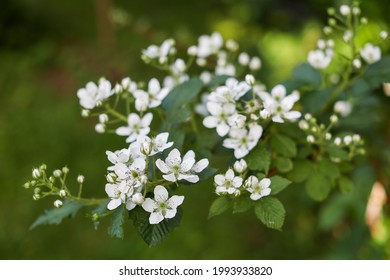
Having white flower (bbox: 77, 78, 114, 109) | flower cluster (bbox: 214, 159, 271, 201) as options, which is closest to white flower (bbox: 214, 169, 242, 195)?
flower cluster (bbox: 214, 159, 271, 201)

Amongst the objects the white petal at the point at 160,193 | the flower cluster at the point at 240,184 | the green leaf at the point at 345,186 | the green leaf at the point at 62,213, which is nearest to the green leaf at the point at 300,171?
the green leaf at the point at 345,186

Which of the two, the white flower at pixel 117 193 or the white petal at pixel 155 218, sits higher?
the white flower at pixel 117 193

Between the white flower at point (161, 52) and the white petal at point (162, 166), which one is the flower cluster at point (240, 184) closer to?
the white petal at point (162, 166)

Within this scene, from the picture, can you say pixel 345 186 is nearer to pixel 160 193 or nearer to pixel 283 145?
pixel 283 145

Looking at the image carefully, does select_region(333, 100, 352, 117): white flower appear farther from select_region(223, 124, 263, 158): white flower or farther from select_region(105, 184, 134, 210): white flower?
select_region(105, 184, 134, 210): white flower

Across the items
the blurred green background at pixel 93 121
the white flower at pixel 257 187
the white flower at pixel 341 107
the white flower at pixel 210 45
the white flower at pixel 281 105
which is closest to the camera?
the white flower at pixel 257 187

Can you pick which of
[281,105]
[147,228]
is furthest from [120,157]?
[281,105]
